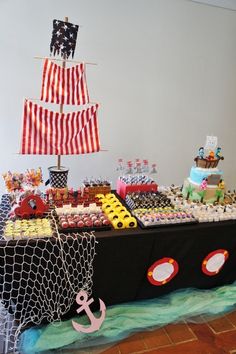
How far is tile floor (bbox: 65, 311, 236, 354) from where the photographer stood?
60.1 inches

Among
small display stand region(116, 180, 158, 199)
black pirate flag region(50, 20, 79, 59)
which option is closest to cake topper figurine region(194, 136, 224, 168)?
small display stand region(116, 180, 158, 199)

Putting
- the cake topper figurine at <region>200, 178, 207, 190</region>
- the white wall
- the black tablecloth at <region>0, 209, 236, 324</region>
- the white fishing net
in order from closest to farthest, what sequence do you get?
the white fishing net
the black tablecloth at <region>0, 209, 236, 324</region>
the cake topper figurine at <region>200, 178, 207, 190</region>
the white wall

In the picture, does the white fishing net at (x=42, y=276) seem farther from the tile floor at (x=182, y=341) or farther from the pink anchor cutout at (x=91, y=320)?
the tile floor at (x=182, y=341)

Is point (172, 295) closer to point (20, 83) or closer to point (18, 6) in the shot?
point (20, 83)

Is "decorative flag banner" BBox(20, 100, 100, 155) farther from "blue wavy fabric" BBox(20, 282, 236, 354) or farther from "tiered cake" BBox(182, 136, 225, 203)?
"blue wavy fabric" BBox(20, 282, 236, 354)

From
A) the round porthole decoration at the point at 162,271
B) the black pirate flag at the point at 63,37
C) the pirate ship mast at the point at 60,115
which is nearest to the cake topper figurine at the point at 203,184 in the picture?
the round porthole decoration at the point at 162,271

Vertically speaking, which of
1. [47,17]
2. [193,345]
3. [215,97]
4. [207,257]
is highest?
[47,17]

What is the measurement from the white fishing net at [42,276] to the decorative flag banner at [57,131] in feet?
1.42

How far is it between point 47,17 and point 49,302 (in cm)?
199

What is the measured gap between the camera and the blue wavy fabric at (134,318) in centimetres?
146

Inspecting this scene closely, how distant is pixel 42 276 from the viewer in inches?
56.9

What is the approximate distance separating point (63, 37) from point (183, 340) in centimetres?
185

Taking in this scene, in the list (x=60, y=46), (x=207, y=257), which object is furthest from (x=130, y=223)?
(x=60, y=46)

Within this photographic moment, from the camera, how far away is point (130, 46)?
8.06 ft
